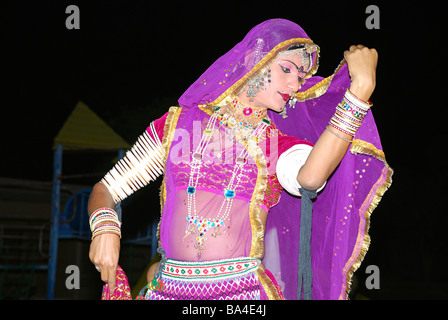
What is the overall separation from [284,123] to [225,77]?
1.38 feet

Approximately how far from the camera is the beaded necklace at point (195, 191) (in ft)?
7.95

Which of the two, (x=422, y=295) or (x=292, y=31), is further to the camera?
(x=422, y=295)

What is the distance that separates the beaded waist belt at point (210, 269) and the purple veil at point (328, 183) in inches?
14.3

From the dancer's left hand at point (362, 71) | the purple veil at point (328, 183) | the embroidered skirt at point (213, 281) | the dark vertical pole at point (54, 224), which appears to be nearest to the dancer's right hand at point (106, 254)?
the embroidered skirt at point (213, 281)

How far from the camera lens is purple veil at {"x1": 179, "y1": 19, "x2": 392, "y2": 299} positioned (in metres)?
2.54

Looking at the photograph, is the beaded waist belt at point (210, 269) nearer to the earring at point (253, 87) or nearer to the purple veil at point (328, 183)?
the purple veil at point (328, 183)

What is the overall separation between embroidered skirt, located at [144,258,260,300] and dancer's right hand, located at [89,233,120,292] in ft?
0.85

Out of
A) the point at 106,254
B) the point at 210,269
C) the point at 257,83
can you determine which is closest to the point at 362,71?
the point at 257,83

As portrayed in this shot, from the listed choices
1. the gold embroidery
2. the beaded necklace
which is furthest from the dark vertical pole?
the beaded necklace

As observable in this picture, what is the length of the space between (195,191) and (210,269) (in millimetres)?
344

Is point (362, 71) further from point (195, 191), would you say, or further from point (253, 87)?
point (195, 191)

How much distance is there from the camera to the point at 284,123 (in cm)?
283
